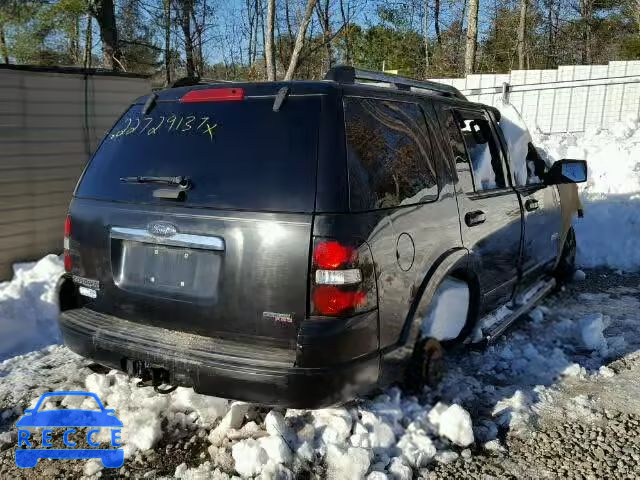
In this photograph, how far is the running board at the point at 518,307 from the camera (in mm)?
4067

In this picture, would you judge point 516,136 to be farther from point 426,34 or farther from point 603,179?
point 426,34

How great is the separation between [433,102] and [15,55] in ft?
71.3

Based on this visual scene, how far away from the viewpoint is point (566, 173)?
5.14 m

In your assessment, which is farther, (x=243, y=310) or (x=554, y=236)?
(x=554, y=236)

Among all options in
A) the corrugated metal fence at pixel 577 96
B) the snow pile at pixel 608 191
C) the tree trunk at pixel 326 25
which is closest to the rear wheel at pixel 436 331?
the snow pile at pixel 608 191

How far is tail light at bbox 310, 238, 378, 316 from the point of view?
2.59 m

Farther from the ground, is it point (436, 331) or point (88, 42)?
point (88, 42)

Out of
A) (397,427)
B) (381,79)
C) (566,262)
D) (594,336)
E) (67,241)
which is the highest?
(381,79)

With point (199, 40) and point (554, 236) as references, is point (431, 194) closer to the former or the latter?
point (554, 236)

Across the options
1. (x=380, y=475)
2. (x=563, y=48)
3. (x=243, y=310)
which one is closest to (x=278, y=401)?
(x=243, y=310)

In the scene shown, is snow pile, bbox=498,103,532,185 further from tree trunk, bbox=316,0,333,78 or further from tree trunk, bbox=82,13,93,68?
tree trunk, bbox=316,0,333,78

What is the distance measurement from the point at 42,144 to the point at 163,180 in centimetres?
399

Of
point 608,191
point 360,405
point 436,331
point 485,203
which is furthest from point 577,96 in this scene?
point 360,405

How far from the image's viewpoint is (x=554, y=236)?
544 cm
